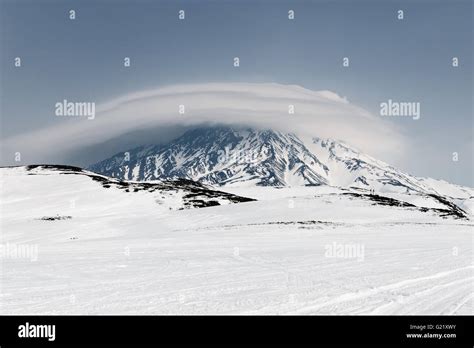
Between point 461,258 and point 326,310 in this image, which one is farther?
point 461,258

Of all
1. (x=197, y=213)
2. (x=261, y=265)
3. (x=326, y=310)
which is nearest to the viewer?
(x=326, y=310)

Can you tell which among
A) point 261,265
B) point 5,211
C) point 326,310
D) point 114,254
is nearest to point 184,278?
point 261,265

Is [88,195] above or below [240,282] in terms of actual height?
above

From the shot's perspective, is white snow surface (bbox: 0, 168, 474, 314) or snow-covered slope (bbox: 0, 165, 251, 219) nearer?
white snow surface (bbox: 0, 168, 474, 314)

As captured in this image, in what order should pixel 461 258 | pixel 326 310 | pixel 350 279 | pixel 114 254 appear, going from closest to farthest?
pixel 326 310 < pixel 350 279 < pixel 461 258 < pixel 114 254

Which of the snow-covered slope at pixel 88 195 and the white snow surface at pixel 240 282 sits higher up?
the snow-covered slope at pixel 88 195

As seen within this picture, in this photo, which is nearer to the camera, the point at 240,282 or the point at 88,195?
the point at 240,282

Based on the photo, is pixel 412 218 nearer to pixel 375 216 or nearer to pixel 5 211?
pixel 375 216

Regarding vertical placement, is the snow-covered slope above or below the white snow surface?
above

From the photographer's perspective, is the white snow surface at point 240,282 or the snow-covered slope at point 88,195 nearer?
the white snow surface at point 240,282
